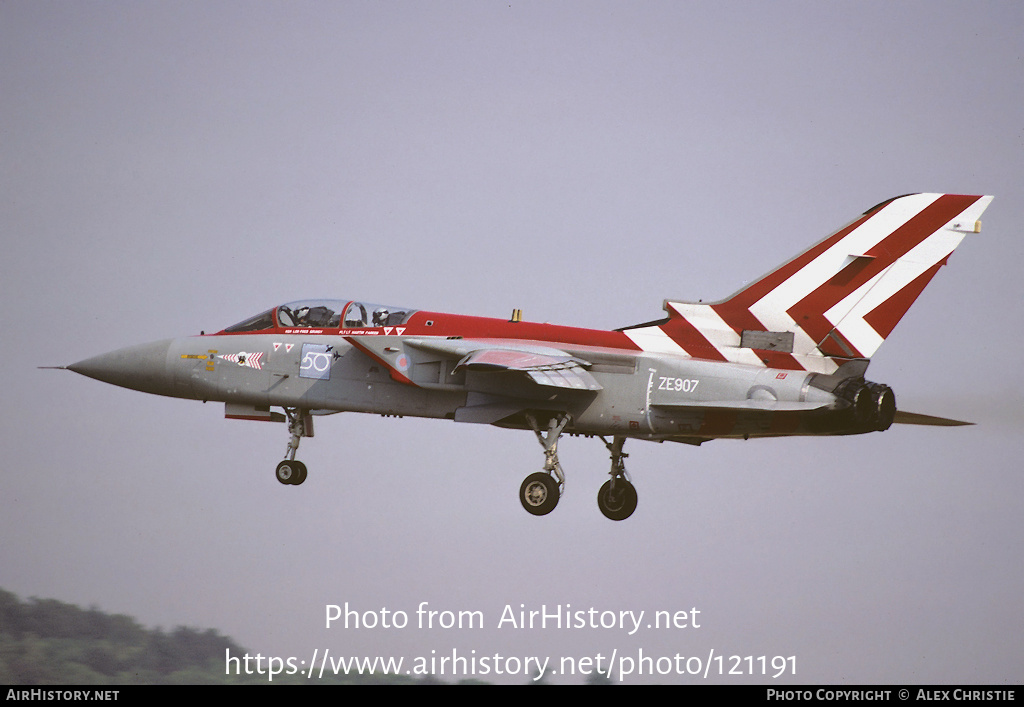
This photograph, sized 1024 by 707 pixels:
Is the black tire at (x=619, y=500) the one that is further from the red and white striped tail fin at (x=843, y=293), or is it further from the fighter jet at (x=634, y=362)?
the red and white striped tail fin at (x=843, y=293)

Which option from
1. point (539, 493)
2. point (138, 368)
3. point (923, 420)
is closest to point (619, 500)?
point (539, 493)

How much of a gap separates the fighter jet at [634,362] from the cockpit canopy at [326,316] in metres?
0.03

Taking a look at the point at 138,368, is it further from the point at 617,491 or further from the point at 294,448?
the point at 617,491

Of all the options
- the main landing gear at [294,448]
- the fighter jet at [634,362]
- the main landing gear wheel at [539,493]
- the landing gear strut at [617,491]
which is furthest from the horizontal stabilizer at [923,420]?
the main landing gear at [294,448]

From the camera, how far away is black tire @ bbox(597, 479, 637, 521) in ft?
73.8

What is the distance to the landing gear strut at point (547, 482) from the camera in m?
21.0

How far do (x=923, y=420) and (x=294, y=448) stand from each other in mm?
10861

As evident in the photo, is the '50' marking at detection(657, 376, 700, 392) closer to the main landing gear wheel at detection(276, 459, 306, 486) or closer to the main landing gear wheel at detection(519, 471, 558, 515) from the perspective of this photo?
the main landing gear wheel at detection(519, 471, 558, 515)

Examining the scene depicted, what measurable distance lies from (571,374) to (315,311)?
5396mm

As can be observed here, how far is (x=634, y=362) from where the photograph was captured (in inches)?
818

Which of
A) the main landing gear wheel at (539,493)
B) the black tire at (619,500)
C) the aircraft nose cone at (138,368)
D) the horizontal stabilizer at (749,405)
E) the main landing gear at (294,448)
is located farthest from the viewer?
the aircraft nose cone at (138,368)

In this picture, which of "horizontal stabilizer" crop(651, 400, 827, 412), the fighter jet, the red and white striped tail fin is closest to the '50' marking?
the fighter jet

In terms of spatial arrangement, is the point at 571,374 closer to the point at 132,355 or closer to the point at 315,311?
the point at 315,311
